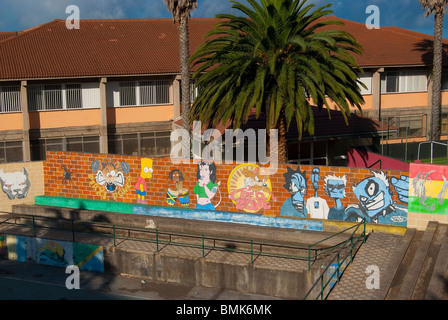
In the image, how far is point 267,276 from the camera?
16.7 metres

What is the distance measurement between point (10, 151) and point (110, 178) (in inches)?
466

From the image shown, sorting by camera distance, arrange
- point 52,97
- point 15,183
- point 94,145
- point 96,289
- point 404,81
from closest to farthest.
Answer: point 96,289, point 15,183, point 52,97, point 94,145, point 404,81

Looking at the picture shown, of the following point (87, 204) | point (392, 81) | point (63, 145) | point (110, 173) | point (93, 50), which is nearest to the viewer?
point (110, 173)

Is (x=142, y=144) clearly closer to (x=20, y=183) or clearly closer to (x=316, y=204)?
(x=20, y=183)

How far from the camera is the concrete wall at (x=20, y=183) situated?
78.4 feet

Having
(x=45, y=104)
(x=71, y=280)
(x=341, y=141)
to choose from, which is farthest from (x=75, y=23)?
(x=71, y=280)

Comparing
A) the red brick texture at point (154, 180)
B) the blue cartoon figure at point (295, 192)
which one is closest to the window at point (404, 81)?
the blue cartoon figure at point (295, 192)

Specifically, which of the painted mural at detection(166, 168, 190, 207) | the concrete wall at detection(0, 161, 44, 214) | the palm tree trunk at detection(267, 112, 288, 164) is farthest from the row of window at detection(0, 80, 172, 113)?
the palm tree trunk at detection(267, 112, 288, 164)

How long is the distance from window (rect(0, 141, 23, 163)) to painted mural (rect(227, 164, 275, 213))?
16.8m

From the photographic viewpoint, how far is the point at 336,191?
19.0m

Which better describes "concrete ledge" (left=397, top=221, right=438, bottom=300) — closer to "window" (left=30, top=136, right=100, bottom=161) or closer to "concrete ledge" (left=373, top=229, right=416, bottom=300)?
"concrete ledge" (left=373, top=229, right=416, bottom=300)

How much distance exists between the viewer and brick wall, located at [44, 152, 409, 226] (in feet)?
62.8

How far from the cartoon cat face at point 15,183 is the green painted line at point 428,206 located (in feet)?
53.5

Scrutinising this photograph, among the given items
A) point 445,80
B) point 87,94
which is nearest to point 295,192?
point 87,94
